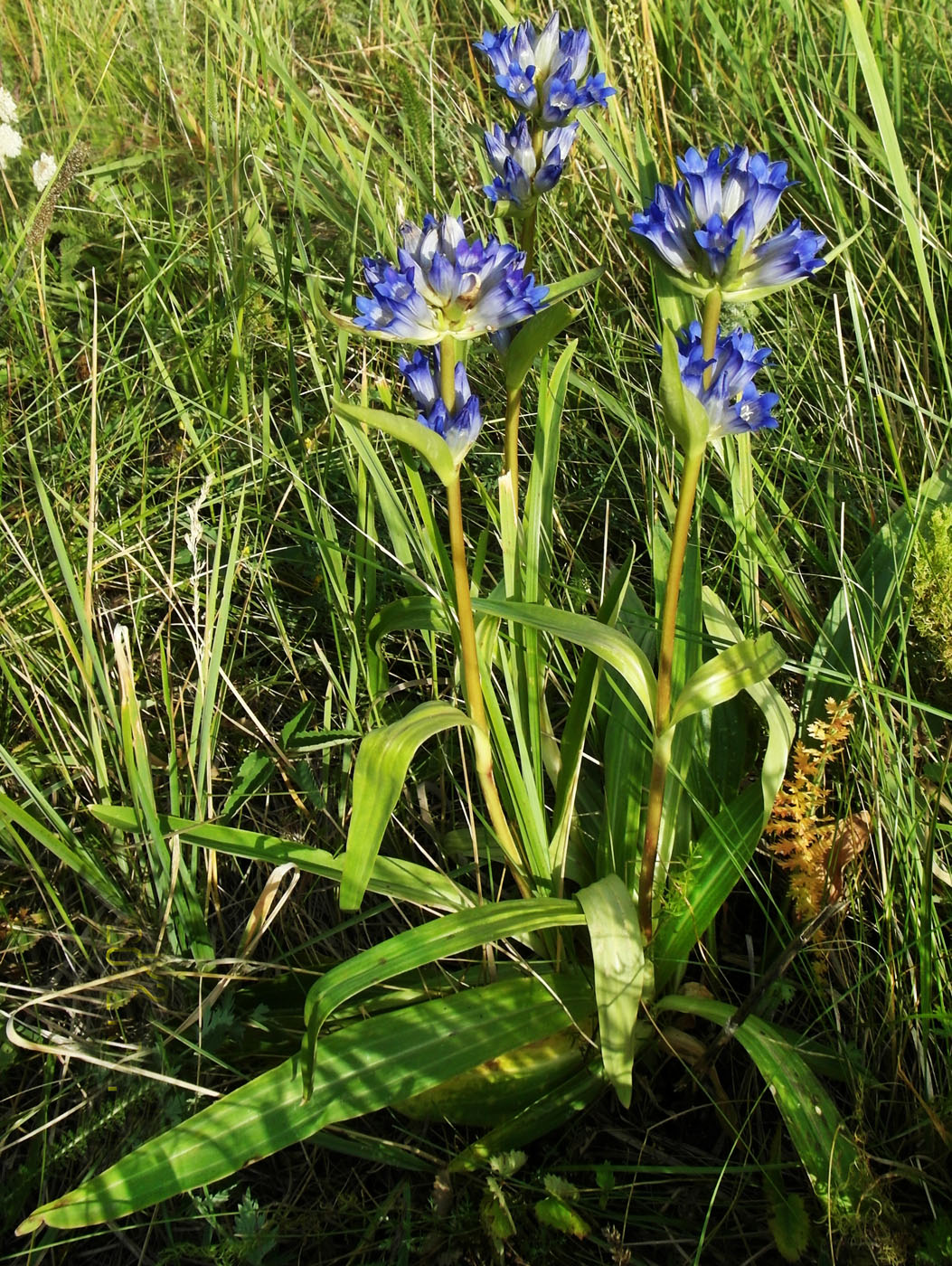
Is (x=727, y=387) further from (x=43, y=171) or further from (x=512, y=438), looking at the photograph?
(x=43, y=171)

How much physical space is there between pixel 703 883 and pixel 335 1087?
69 cm

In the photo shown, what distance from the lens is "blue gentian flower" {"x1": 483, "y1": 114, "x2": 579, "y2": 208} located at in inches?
67.7

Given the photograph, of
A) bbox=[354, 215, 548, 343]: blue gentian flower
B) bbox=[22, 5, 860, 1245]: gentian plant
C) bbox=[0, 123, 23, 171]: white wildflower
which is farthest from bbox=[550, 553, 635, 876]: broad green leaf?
bbox=[0, 123, 23, 171]: white wildflower

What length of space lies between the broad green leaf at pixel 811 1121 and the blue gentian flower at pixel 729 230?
42.3 inches

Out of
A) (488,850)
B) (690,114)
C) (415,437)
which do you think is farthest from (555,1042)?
(690,114)

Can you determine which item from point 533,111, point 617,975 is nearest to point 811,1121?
point 617,975

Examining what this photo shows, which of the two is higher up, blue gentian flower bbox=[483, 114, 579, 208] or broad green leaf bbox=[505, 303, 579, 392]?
blue gentian flower bbox=[483, 114, 579, 208]

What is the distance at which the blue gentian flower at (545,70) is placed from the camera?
5.77 ft

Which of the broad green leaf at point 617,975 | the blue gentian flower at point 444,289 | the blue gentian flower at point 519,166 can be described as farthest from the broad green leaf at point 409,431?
the broad green leaf at point 617,975

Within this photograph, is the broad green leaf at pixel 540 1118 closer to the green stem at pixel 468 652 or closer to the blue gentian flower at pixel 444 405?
the green stem at pixel 468 652

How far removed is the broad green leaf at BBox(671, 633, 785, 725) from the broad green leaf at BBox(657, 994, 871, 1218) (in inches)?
19.4

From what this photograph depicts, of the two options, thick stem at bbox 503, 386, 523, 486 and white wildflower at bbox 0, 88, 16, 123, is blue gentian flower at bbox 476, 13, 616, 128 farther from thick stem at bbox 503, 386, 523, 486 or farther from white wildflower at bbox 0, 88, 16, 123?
white wildflower at bbox 0, 88, 16, 123

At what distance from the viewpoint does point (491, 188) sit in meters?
1.73

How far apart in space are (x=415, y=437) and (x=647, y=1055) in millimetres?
1140
